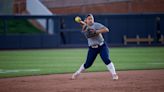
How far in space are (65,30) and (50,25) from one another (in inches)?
41.6

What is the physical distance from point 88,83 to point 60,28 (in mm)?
18911

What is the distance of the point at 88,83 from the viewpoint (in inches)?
432

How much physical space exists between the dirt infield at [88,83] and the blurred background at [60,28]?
1605 cm

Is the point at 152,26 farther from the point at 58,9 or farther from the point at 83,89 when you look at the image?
the point at 83,89

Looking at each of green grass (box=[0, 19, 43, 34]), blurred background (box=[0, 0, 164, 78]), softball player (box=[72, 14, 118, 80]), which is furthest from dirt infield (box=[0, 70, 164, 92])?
green grass (box=[0, 19, 43, 34])

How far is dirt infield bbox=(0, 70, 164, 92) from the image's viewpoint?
389 inches

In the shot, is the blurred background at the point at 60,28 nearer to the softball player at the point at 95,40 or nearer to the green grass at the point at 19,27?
the green grass at the point at 19,27

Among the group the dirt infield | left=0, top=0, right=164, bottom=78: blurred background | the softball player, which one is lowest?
left=0, top=0, right=164, bottom=78: blurred background

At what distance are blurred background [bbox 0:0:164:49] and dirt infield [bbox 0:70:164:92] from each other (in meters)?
16.1

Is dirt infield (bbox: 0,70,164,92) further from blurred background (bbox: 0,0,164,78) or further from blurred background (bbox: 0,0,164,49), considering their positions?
blurred background (bbox: 0,0,164,49)

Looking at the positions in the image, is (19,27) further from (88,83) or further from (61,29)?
(88,83)

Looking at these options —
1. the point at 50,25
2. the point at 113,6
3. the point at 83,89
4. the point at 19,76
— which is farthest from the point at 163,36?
the point at 83,89

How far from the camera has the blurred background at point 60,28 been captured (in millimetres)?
28938

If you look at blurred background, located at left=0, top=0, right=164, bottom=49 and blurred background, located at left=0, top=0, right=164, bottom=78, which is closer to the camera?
blurred background, located at left=0, top=0, right=164, bottom=78
